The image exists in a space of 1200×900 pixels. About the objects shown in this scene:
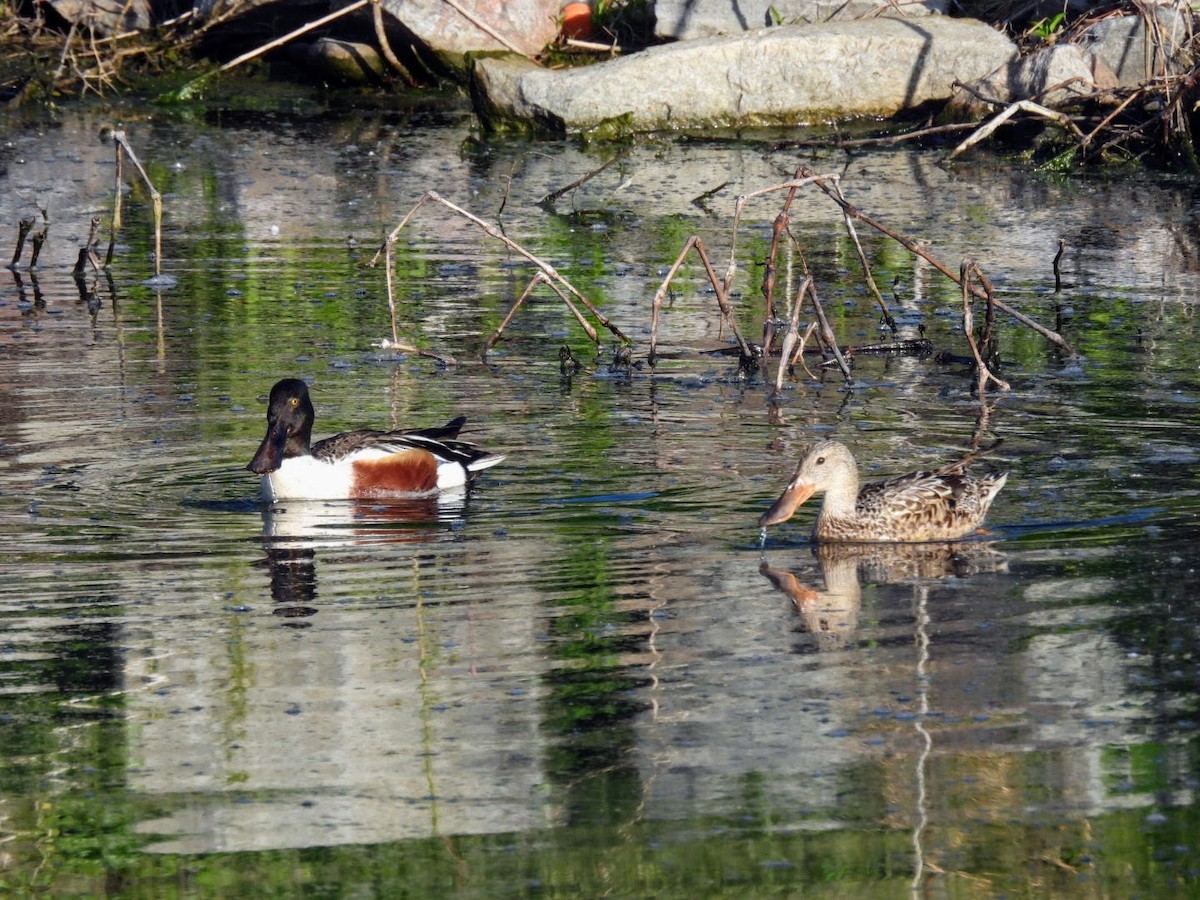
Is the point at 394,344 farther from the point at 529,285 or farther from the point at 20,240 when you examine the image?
the point at 20,240

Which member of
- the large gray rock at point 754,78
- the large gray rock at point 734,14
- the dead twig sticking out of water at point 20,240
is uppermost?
the large gray rock at point 734,14

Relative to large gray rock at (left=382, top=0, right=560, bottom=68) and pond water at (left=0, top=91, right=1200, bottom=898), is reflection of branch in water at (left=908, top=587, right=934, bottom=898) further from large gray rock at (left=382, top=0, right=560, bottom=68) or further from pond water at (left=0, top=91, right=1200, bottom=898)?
large gray rock at (left=382, top=0, right=560, bottom=68)

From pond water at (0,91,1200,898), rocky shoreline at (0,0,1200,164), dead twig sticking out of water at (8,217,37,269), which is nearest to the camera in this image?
pond water at (0,91,1200,898)

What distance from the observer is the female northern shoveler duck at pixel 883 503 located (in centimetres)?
775

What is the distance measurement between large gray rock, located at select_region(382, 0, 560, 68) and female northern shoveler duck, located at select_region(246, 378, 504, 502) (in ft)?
43.7

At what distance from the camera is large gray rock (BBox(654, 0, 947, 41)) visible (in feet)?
69.4

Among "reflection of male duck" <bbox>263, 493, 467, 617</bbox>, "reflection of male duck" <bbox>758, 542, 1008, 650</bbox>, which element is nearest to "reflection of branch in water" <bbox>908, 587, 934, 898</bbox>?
"reflection of male duck" <bbox>758, 542, 1008, 650</bbox>

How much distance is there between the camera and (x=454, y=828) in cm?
504

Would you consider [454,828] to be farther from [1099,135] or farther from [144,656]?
[1099,135]

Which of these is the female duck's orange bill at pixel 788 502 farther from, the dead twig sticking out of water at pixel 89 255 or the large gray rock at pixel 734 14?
the large gray rock at pixel 734 14

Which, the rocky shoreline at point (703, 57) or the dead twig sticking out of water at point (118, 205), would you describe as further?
the rocky shoreline at point (703, 57)

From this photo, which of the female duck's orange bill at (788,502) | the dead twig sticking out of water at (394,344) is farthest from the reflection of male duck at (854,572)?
the dead twig sticking out of water at (394,344)

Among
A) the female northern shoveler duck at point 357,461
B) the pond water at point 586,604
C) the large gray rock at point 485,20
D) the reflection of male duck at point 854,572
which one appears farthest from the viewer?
the large gray rock at point 485,20

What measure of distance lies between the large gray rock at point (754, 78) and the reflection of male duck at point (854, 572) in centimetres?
1288
